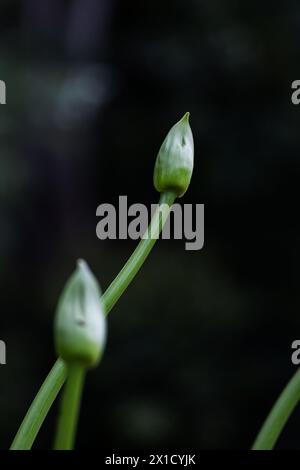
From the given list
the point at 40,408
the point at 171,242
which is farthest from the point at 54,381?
the point at 171,242

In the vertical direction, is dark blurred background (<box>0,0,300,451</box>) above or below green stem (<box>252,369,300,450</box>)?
above

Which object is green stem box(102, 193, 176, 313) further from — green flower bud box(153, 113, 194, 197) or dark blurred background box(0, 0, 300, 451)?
dark blurred background box(0, 0, 300, 451)

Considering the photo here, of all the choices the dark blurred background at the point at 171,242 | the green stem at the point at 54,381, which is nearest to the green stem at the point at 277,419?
the green stem at the point at 54,381

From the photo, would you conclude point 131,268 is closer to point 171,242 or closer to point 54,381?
point 54,381

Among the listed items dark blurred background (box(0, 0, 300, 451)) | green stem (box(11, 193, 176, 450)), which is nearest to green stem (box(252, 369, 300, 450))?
green stem (box(11, 193, 176, 450))

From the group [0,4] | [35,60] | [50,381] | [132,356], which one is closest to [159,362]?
[132,356]

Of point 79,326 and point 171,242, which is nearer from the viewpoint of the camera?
point 79,326
